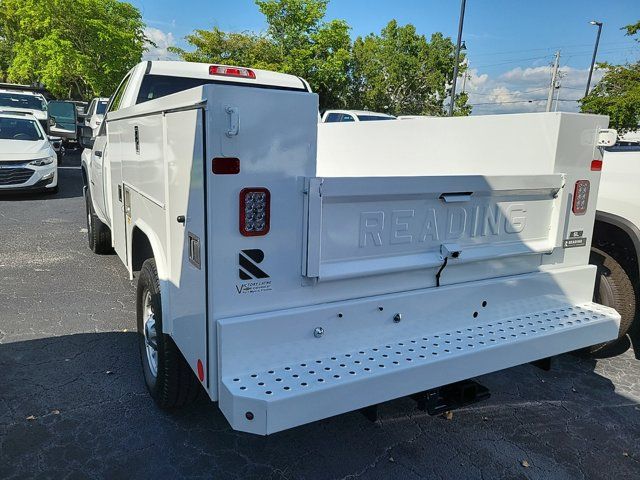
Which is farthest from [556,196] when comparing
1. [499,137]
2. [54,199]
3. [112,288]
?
[54,199]

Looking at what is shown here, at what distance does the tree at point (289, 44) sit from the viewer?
93.2 ft

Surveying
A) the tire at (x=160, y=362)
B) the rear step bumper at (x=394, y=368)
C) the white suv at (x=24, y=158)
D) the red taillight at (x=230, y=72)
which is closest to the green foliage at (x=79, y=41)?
the white suv at (x=24, y=158)

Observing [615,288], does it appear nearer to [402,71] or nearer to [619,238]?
[619,238]

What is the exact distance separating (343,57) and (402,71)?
7824 mm

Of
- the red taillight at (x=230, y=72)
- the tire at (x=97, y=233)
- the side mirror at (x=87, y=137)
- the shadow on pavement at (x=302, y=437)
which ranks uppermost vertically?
the red taillight at (x=230, y=72)

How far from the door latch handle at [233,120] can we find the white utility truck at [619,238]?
2.93m

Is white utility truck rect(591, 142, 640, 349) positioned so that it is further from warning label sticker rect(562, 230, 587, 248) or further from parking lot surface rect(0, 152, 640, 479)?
parking lot surface rect(0, 152, 640, 479)

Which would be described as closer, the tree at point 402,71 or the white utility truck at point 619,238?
the white utility truck at point 619,238

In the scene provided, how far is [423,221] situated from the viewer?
8.53 ft

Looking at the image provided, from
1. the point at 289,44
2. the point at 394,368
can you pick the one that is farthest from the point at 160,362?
the point at 289,44

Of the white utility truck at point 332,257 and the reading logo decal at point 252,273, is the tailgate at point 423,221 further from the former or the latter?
the reading logo decal at point 252,273

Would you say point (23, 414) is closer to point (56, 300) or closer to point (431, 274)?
point (56, 300)

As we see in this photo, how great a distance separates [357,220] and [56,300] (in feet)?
13.0

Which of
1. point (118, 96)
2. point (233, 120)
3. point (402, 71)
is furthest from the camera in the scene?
point (402, 71)
